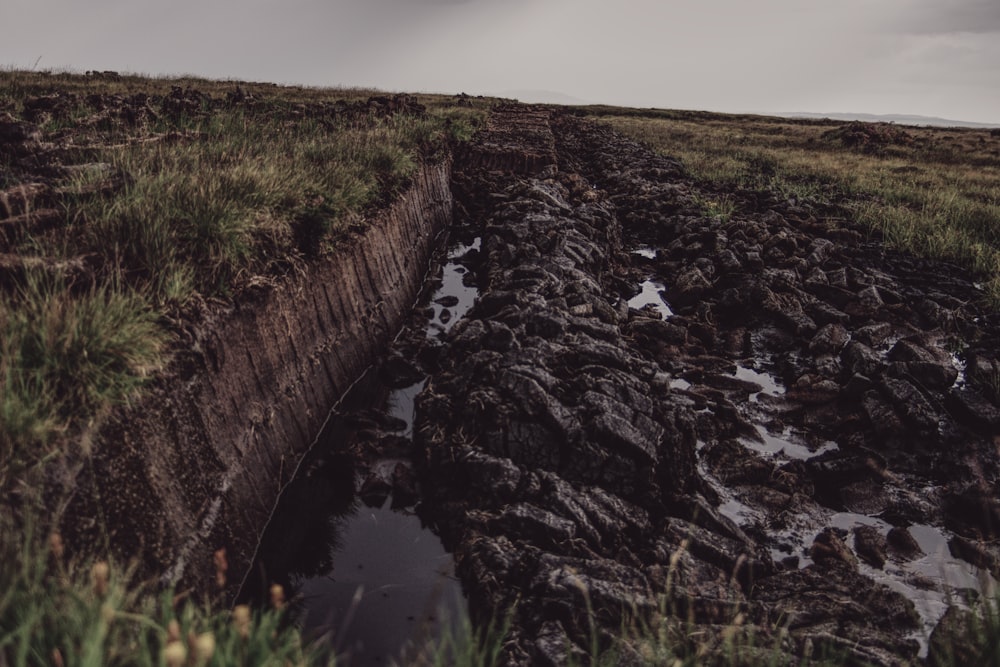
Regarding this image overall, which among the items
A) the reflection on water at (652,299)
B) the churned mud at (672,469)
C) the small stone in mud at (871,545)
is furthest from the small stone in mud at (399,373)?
the small stone in mud at (871,545)

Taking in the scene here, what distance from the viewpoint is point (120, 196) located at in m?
4.59

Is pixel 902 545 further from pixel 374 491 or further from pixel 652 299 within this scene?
pixel 652 299

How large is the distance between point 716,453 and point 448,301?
4.93 m

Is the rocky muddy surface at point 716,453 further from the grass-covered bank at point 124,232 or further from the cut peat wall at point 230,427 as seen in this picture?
the grass-covered bank at point 124,232

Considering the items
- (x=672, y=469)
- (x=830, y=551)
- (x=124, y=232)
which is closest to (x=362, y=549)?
(x=672, y=469)

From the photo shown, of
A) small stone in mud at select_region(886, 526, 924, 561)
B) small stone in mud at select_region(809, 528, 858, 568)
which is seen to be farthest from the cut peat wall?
small stone in mud at select_region(886, 526, 924, 561)

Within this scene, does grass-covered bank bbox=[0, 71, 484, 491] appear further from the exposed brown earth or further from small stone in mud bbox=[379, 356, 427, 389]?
small stone in mud bbox=[379, 356, 427, 389]

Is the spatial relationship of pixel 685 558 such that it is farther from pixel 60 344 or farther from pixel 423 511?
pixel 60 344

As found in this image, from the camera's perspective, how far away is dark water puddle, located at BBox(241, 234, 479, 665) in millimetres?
3691

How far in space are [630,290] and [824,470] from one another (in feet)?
16.5

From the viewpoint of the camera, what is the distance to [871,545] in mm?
4371

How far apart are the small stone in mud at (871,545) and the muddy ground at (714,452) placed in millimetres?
17

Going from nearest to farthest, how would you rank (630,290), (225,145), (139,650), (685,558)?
(139,650) < (685,558) < (225,145) < (630,290)

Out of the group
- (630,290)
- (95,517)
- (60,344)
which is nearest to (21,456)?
(95,517)
